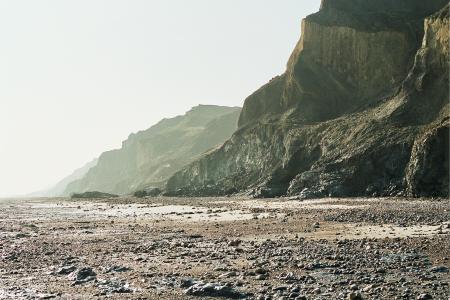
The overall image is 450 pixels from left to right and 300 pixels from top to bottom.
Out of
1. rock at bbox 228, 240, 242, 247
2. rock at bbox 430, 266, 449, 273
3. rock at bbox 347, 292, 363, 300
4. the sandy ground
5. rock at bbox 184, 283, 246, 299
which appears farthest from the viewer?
rock at bbox 228, 240, 242, 247

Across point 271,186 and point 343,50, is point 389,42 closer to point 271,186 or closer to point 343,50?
point 343,50

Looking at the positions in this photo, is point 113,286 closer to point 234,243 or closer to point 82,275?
point 82,275

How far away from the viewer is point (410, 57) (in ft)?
285

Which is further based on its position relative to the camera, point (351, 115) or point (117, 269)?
point (351, 115)

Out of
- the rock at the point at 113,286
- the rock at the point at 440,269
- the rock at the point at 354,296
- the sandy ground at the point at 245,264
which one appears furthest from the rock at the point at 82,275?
the rock at the point at 440,269

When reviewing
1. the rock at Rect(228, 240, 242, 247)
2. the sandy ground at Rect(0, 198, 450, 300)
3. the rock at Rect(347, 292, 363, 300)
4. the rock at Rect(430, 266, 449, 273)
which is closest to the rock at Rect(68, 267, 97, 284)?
the sandy ground at Rect(0, 198, 450, 300)

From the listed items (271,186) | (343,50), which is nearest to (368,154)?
(271,186)

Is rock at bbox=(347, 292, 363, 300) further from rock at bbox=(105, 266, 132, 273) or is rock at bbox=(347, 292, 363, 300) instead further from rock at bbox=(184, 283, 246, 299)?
rock at bbox=(105, 266, 132, 273)

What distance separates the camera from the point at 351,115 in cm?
8269

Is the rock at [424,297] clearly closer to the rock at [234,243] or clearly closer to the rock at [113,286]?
the rock at [113,286]

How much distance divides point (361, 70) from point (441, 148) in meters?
46.9

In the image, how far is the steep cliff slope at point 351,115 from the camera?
59219 mm

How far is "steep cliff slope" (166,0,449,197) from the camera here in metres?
59.2

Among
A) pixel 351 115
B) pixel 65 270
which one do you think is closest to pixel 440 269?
pixel 65 270
